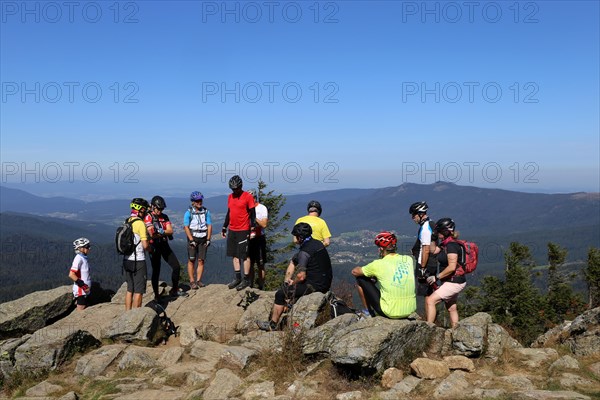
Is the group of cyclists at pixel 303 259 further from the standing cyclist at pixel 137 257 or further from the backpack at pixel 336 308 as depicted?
the backpack at pixel 336 308

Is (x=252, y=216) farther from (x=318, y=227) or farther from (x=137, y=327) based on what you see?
(x=137, y=327)

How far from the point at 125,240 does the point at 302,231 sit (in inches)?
189

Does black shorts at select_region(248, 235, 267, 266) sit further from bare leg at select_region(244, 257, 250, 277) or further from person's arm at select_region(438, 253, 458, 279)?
person's arm at select_region(438, 253, 458, 279)

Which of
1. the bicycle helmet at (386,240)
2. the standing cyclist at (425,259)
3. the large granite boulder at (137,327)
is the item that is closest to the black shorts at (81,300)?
the large granite boulder at (137,327)

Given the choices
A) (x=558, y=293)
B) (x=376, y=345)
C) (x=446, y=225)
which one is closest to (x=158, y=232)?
(x=376, y=345)

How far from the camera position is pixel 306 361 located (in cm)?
880

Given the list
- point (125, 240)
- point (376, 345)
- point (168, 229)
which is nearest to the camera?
point (376, 345)

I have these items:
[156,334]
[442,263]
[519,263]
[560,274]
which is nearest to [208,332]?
[156,334]

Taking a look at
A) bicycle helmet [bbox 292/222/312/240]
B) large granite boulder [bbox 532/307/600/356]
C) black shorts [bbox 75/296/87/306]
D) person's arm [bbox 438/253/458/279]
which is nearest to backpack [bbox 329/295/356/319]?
bicycle helmet [bbox 292/222/312/240]

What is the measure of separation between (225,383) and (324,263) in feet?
11.4

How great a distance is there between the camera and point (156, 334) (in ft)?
36.5

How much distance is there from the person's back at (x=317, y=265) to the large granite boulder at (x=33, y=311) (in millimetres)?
9288

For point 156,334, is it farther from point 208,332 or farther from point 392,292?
point 392,292

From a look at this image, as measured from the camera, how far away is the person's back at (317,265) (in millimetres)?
10039
